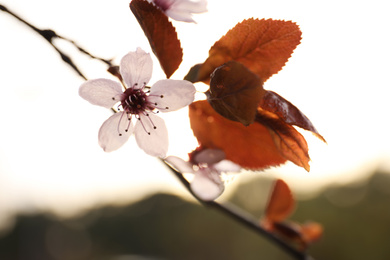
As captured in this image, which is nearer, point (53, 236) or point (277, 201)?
point (277, 201)

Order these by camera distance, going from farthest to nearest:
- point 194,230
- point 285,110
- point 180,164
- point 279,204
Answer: point 194,230 → point 279,204 → point 180,164 → point 285,110

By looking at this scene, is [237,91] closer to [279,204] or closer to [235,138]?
[235,138]

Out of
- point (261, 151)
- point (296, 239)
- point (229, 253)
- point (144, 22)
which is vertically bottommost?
point (229, 253)

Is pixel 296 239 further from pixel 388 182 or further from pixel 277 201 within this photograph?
pixel 388 182

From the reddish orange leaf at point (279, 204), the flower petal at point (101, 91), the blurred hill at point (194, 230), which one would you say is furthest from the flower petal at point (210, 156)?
the blurred hill at point (194, 230)

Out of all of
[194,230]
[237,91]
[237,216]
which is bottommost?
[194,230]

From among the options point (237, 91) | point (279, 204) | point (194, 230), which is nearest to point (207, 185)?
point (237, 91)

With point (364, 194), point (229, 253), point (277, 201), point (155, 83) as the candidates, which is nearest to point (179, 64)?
point (155, 83)
